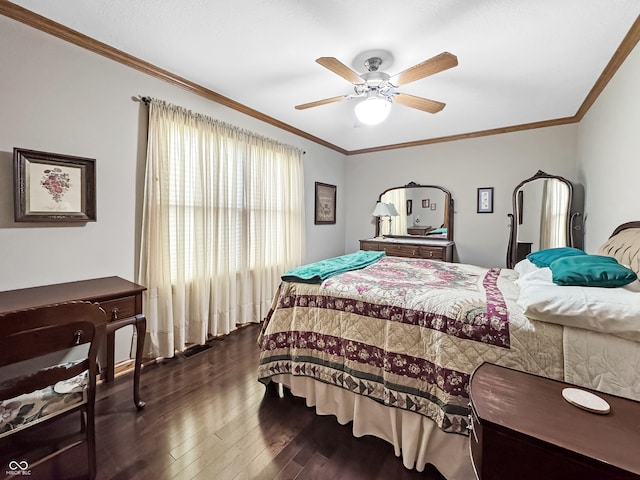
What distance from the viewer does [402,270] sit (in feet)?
8.32

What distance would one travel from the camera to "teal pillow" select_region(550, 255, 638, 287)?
134 centimetres

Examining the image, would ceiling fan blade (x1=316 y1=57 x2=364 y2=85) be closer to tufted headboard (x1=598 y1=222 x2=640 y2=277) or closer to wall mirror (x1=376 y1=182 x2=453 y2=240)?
tufted headboard (x1=598 y1=222 x2=640 y2=277)

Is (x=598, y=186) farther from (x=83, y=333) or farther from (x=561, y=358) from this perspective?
(x=83, y=333)

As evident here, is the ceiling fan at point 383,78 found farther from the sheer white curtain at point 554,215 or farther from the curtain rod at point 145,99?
the sheer white curtain at point 554,215

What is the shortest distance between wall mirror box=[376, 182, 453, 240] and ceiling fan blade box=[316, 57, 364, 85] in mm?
2670

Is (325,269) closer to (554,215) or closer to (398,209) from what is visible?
(398,209)

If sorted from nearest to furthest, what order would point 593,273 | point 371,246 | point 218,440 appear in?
point 593,273
point 218,440
point 371,246

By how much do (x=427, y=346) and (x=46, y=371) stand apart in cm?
176

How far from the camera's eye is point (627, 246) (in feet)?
5.67

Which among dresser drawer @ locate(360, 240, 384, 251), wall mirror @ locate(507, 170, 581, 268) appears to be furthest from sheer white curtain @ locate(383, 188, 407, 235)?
wall mirror @ locate(507, 170, 581, 268)

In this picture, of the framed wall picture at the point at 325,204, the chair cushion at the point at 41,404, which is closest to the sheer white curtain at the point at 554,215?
the framed wall picture at the point at 325,204

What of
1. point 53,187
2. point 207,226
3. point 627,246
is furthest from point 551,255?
point 53,187

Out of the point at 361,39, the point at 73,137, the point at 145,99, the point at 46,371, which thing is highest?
the point at 361,39

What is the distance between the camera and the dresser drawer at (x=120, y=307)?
5.71ft
